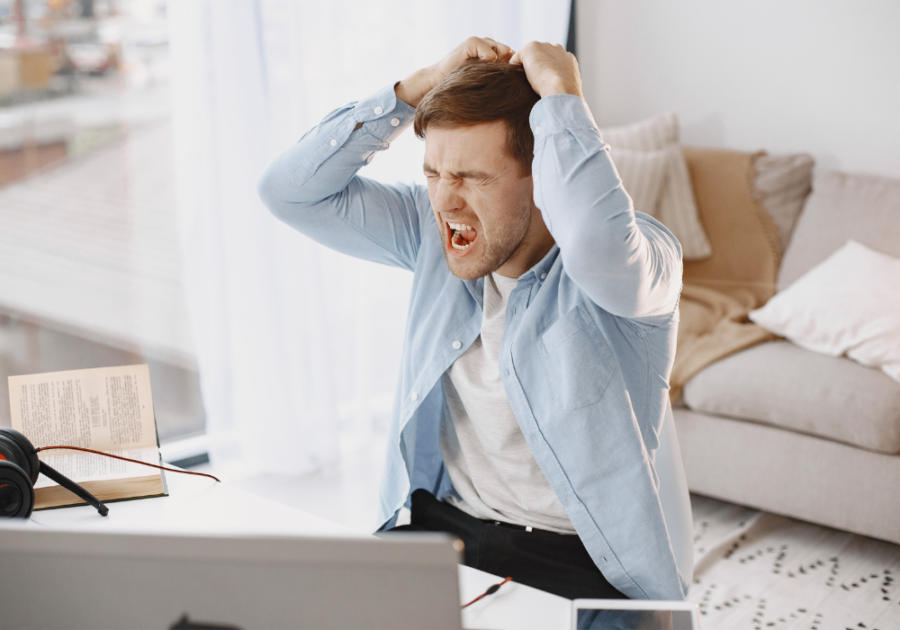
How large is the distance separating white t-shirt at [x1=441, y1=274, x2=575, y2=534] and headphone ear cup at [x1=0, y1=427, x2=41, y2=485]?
23.5 inches

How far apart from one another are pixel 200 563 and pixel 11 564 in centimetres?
14

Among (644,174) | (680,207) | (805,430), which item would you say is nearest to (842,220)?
(680,207)

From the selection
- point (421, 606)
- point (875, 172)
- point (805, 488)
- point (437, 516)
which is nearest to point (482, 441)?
point (437, 516)

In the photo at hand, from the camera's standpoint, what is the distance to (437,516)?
1276 millimetres

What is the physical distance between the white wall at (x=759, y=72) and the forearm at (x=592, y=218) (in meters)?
2.12

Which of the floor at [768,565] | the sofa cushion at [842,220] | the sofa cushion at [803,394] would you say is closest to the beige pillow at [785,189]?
the sofa cushion at [842,220]

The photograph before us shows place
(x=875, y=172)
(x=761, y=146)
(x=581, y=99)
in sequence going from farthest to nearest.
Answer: (x=761, y=146)
(x=875, y=172)
(x=581, y=99)

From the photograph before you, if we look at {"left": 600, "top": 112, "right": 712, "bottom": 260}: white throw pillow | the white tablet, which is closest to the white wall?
{"left": 600, "top": 112, "right": 712, "bottom": 260}: white throw pillow

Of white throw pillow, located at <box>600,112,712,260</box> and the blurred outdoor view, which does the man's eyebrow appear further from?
white throw pillow, located at <box>600,112,712,260</box>

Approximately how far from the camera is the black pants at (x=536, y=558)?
1110mm

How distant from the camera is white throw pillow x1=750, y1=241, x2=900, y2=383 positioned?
2158 millimetres

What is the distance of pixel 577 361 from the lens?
3.54 ft

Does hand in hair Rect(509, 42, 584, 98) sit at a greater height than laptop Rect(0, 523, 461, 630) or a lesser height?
greater

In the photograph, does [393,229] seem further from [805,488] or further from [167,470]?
[805,488]
